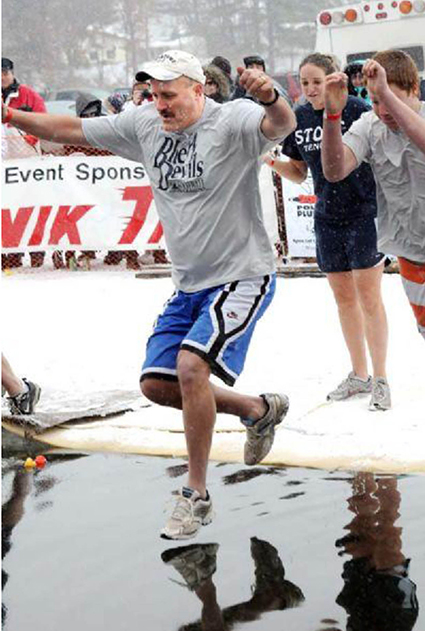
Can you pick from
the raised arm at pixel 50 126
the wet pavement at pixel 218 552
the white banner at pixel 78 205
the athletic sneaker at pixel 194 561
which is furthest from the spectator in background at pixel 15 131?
the athletic sneaker at pixel 194 561

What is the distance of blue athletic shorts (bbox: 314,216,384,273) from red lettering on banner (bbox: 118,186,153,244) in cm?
638

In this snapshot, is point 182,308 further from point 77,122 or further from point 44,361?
point 44,361

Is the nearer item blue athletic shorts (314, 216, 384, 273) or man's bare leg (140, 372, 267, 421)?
man's bare leg (140, 372, 267, 421)

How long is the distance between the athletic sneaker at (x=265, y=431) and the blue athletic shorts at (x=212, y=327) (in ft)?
1.53

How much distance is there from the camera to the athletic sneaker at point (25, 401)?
7.26m

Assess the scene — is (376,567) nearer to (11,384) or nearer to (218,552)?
(218,552)

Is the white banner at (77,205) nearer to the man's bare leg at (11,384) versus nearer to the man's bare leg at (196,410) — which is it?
the man's bare leg at (11,384)

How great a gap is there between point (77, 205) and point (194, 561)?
9.38 metres

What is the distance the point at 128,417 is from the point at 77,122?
2.10m

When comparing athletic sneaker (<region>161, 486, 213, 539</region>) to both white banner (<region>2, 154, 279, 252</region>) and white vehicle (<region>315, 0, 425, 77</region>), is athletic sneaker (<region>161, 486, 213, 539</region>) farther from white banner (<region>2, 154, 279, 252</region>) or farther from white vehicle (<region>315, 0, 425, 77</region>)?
white vehicle (<region>315, 0, 425, 77</region>)

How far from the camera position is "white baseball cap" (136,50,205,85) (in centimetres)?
535

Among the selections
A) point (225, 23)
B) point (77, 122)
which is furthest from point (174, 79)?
point (225, 23)

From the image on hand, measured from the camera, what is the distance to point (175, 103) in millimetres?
5375

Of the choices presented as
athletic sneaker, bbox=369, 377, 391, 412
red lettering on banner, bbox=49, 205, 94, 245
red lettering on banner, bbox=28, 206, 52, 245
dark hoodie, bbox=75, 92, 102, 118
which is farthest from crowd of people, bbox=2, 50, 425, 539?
red lettering on banner, bbox=28, 206, 52, 245
